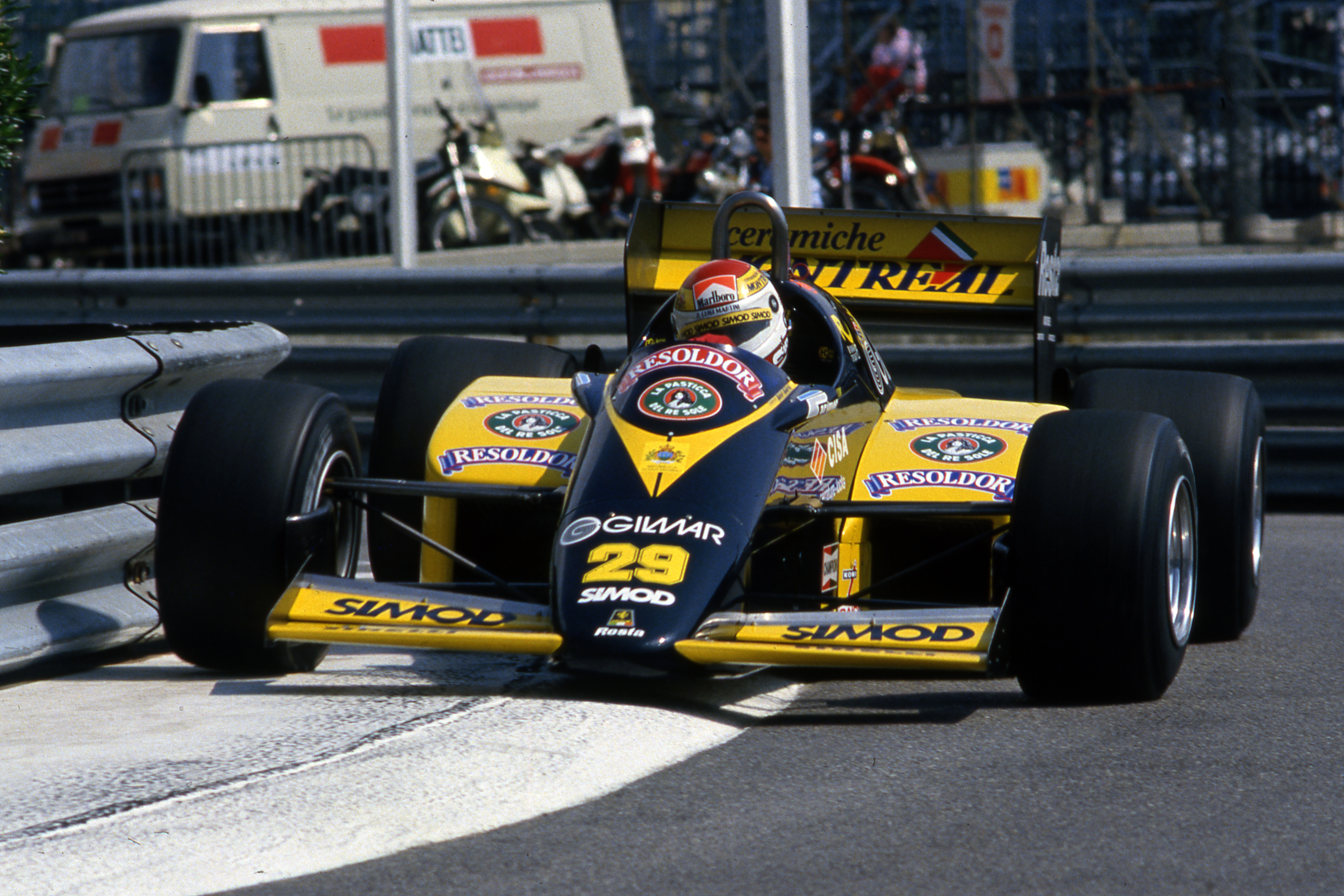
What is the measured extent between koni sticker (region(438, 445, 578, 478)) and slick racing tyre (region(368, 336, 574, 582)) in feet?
0.50

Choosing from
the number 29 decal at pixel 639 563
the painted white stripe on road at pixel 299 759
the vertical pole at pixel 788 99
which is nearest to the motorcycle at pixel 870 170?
the vertical pole at pixel 788 99

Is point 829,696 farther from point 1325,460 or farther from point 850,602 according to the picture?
point 1325,460

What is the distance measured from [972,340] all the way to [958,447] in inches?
160

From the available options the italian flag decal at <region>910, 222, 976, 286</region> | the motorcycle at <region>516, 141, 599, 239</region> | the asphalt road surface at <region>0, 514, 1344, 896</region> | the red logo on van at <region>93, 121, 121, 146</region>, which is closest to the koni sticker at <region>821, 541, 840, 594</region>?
the asphalt road surface at <region>0, 514, 1344, 896</region>

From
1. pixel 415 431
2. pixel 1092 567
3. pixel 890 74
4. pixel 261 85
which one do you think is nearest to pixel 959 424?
pixel 1092 567

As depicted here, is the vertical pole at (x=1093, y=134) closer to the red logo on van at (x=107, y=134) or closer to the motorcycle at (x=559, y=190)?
the motorcycle at (x=559, y=190)

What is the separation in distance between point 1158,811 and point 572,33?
1602cm

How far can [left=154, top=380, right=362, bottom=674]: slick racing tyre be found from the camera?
4.32 metres

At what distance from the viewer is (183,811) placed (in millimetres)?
3223

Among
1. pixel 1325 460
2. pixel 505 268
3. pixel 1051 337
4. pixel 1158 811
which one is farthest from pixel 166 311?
pixel 1158 811

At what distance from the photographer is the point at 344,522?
15.9ft

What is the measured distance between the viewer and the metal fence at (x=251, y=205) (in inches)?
587

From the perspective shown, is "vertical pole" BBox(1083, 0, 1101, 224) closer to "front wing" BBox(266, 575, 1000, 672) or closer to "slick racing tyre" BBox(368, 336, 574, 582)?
"slick racing tyre" BBox(368, 336, 574, 582)

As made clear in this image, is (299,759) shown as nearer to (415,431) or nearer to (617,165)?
(415,431)
